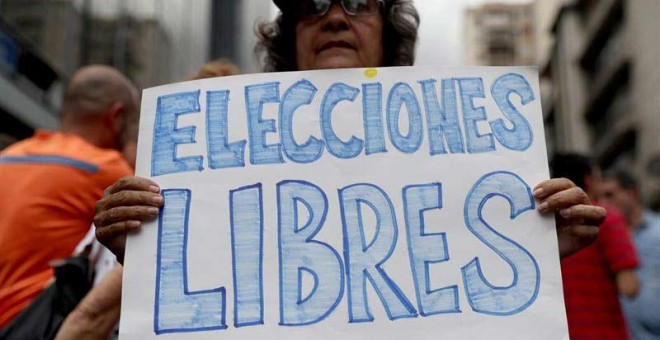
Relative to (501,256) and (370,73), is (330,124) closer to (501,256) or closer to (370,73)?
(370,73)

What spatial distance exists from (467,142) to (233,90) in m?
0.54

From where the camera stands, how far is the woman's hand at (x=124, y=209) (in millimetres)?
1592

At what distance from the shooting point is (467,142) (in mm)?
1662

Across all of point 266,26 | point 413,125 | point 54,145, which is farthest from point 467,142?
point 54,145

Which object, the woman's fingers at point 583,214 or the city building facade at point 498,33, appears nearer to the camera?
the woman's fingers at point 583,214

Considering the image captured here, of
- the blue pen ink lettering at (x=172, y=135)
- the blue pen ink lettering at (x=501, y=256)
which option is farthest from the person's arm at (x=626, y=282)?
the blue pen ink lettering at (x=172, y=135)

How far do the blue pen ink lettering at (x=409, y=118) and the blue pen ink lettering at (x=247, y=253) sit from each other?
32 centimetres

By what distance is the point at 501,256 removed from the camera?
1.55 m

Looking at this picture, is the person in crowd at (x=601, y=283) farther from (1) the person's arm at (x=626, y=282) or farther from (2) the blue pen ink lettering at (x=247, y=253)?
(2) the blue pen ink lettering at (x=247, y=253)

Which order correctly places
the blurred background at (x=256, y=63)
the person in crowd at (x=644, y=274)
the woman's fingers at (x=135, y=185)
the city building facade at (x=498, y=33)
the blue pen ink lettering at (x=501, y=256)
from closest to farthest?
the blue pen ink lettering at (x=501, y=256)
the woman's fingers at (x=135, y=185)
the person in crowd at (x=644, y=274)
the blurred background at (x=256, y=63)
the city building facade at (x=498, y=33)

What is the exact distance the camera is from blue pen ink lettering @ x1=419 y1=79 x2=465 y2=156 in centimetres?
166

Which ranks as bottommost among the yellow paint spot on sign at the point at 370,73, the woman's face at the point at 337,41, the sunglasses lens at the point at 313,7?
the yellow paint spot on sign at the point at 370,73

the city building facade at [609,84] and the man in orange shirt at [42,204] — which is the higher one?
the city building facade at [609,84]

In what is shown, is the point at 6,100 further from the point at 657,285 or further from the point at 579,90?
the point at 579,90
